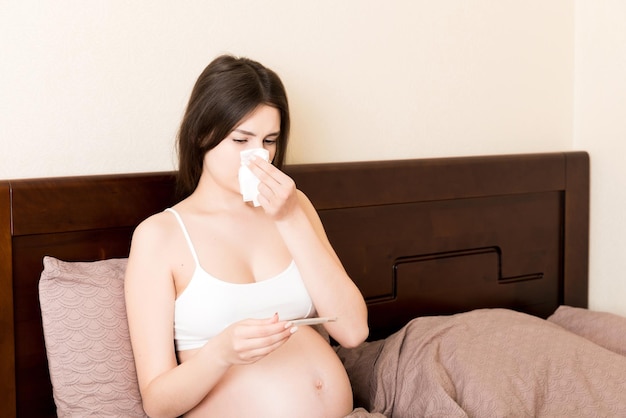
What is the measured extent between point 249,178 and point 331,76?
662mm

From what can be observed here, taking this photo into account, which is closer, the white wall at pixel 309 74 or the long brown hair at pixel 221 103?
the long brown hair at pixel 221 103

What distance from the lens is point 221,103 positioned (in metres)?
1.40

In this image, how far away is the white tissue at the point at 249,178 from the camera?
1378 mm

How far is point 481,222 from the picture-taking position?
214 centimetres

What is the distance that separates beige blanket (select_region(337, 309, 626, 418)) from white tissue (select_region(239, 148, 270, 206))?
18.1 inches

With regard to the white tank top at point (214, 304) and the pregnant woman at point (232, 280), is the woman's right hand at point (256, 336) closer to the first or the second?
the pregnant woman at point (232, 280)

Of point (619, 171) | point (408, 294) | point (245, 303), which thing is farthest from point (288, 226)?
point (619, 171)

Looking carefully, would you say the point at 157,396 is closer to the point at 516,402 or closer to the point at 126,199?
the point at 126,199

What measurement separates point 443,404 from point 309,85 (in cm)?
89

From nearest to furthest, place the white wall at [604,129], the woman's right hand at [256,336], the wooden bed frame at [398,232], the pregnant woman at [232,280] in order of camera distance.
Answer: the woman's right hand at [256,336] < the pregnant woman at [232,280] < the wooden bed frame at [398,232] < the white wall at [604,129]

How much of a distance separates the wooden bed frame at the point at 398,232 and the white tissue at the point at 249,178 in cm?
30

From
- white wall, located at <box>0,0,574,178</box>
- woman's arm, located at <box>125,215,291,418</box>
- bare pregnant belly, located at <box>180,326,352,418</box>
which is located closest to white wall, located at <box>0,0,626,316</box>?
white wall, located at <box>0,0,574,178</box>

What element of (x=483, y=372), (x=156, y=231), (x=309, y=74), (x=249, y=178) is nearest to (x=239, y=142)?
(x=249, y=178)

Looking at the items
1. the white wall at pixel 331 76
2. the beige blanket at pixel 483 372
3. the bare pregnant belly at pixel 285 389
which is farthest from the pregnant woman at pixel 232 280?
the white wall at pixel 331 76
